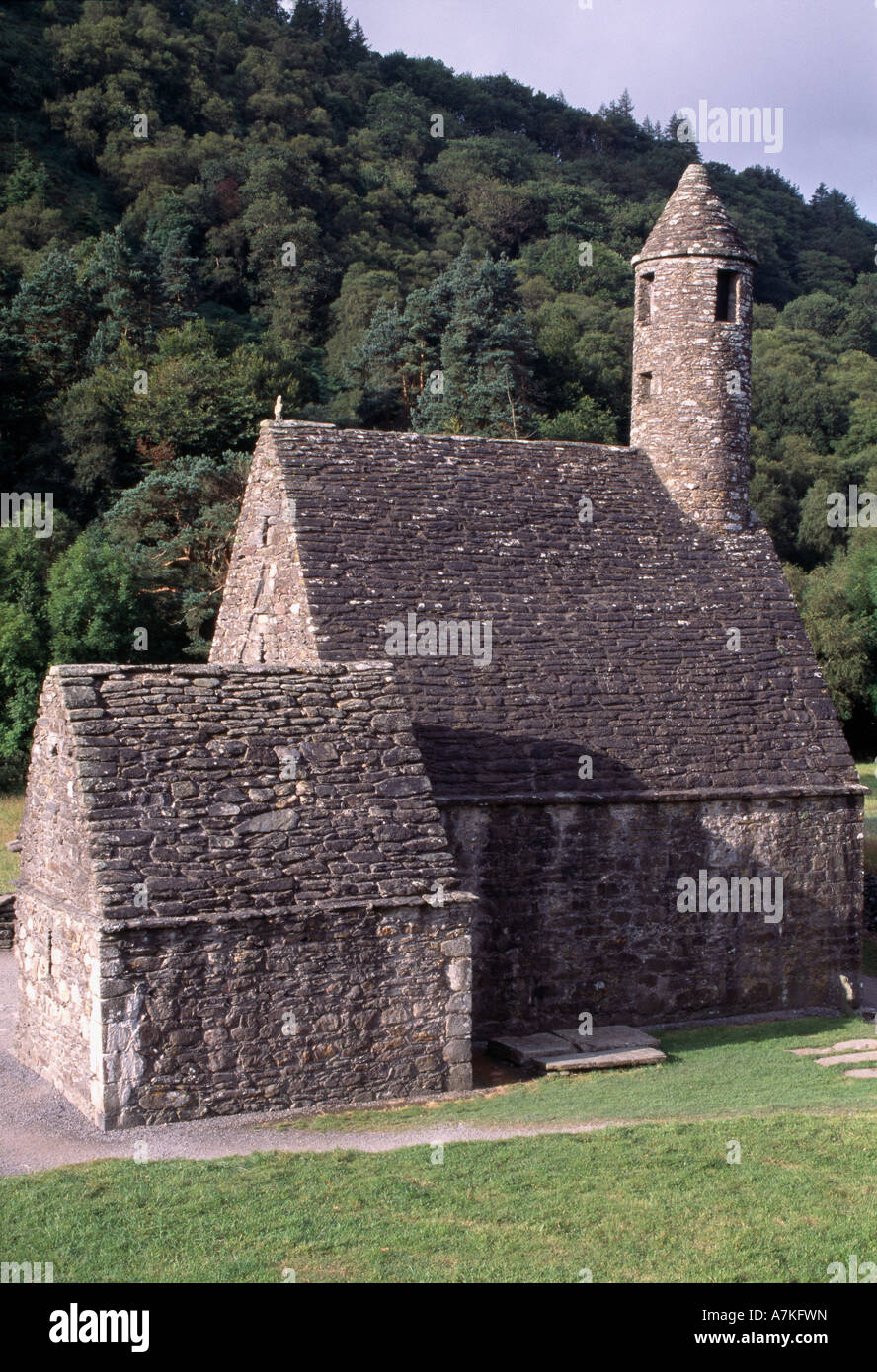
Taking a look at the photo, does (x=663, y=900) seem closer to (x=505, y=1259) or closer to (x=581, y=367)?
(x=505, y=1259)

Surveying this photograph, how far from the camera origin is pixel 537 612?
63.8ft

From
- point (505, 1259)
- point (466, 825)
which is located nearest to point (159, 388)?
point (466, 825)

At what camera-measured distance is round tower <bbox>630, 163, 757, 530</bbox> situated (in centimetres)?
2234

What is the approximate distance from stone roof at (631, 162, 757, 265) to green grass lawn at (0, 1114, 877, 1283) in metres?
15.6

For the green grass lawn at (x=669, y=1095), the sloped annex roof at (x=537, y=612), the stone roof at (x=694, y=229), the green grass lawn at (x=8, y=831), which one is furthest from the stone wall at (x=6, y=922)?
the stone roof at (x=694, y=229)

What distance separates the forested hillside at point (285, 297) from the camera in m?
41.1

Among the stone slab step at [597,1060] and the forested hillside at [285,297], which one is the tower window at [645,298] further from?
the stone slab step at [597,1060]

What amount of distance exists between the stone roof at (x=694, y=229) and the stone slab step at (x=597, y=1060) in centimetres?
1391

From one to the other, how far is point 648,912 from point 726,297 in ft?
37.2

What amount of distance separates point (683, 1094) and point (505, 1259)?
17.5 feet

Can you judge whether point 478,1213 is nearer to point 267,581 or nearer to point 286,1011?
point 286,1011

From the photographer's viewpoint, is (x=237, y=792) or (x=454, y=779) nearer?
(x=237, y=792)

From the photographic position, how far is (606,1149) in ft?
39.7

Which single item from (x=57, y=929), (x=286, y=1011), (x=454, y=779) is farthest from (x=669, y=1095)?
(x=57, y=929)
